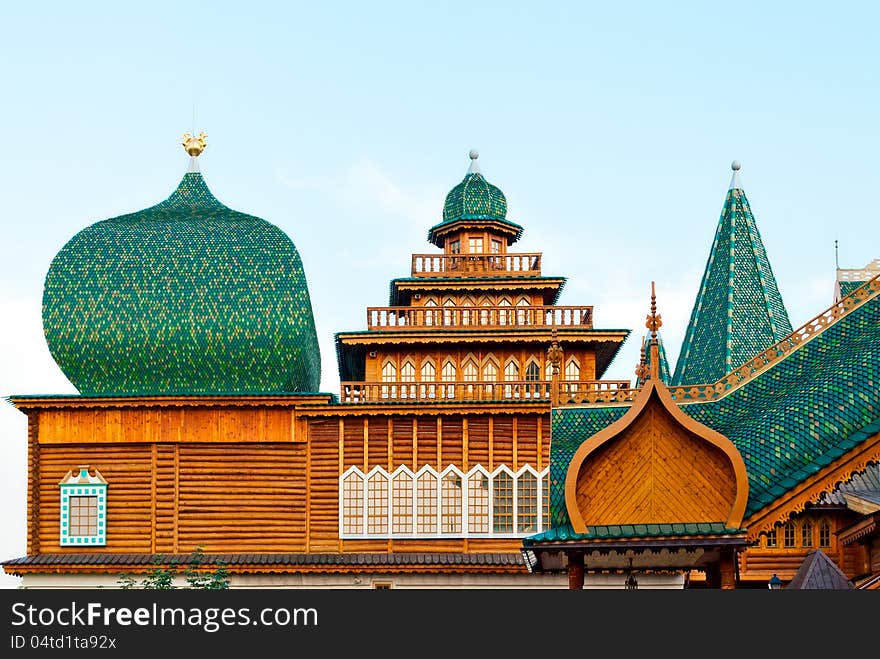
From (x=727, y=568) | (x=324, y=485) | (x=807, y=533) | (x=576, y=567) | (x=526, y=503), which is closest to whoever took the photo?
(x=727, y=568)

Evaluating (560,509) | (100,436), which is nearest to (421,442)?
(100,436)

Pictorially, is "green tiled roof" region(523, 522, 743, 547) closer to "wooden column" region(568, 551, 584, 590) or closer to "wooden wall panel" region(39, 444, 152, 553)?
"wooden column" region(568, 551, 584, 590)

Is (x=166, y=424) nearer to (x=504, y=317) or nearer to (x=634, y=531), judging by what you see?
(x=504, y=317)

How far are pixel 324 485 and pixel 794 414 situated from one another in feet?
69.4

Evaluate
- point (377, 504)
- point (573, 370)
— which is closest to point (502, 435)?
point (377, 504)

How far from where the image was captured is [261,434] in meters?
42.9

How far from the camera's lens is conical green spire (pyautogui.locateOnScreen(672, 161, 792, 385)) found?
50.2m

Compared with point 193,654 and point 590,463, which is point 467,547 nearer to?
point 590,463

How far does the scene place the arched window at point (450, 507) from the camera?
140 ft

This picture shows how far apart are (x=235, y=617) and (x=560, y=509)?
23.4 feet

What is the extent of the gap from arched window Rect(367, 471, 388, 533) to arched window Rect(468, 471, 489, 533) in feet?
6.94

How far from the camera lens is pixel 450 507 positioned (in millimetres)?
42625

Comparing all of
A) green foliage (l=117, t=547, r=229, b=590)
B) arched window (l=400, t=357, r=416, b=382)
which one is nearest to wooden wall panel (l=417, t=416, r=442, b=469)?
arched window (l=400, t=357, r=416, b=382)

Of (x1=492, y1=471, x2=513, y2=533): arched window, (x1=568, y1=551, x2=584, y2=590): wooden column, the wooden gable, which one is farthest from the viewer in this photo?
(x1=492, y1=471, x2=513, y2=533): arched window
